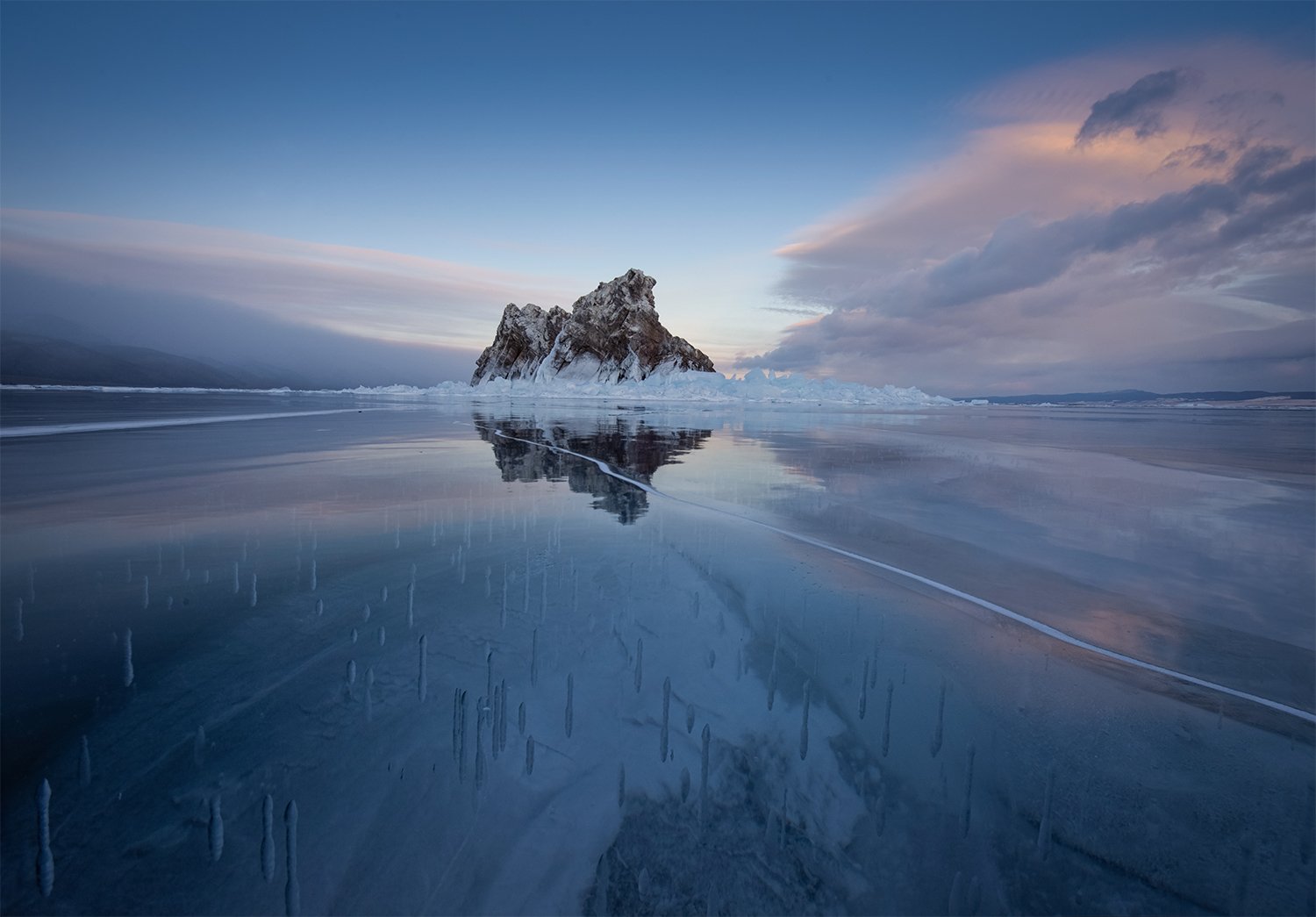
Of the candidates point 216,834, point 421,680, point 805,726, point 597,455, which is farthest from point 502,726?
point 597,455

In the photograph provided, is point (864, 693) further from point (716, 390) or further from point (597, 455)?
point (716, 390)

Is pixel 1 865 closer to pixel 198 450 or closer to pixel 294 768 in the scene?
pixel 294 768

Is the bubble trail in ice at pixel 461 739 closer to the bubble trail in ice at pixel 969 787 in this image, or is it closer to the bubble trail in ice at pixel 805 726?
the bubble trail in ice at pixel 805 726

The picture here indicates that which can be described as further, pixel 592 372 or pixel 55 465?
pixel 592 372

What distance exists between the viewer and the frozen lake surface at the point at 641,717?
236 centimetres

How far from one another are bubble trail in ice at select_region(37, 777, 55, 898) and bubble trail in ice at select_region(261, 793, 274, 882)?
651mm

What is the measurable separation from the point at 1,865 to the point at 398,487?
25.4ft

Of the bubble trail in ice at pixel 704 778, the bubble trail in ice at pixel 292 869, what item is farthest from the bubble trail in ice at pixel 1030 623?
the bubble trail in ice at pixel 292 869

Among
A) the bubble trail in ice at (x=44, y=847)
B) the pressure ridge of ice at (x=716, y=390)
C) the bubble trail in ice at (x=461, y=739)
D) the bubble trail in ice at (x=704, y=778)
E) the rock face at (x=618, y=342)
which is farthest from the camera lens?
the rock face at (x=618, y=342)

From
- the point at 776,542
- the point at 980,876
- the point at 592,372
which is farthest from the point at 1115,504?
the point at 592,372

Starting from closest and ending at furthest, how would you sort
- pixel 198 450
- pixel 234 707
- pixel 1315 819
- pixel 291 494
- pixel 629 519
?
pixel 1315 819
pixel 234 707
pixel 629 519
pixel 291 494
pixel 198 450

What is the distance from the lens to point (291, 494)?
8.66 meters

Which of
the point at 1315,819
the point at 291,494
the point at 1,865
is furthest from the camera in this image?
the point at 291,494

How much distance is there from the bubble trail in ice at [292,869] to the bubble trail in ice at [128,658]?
5.70ft
